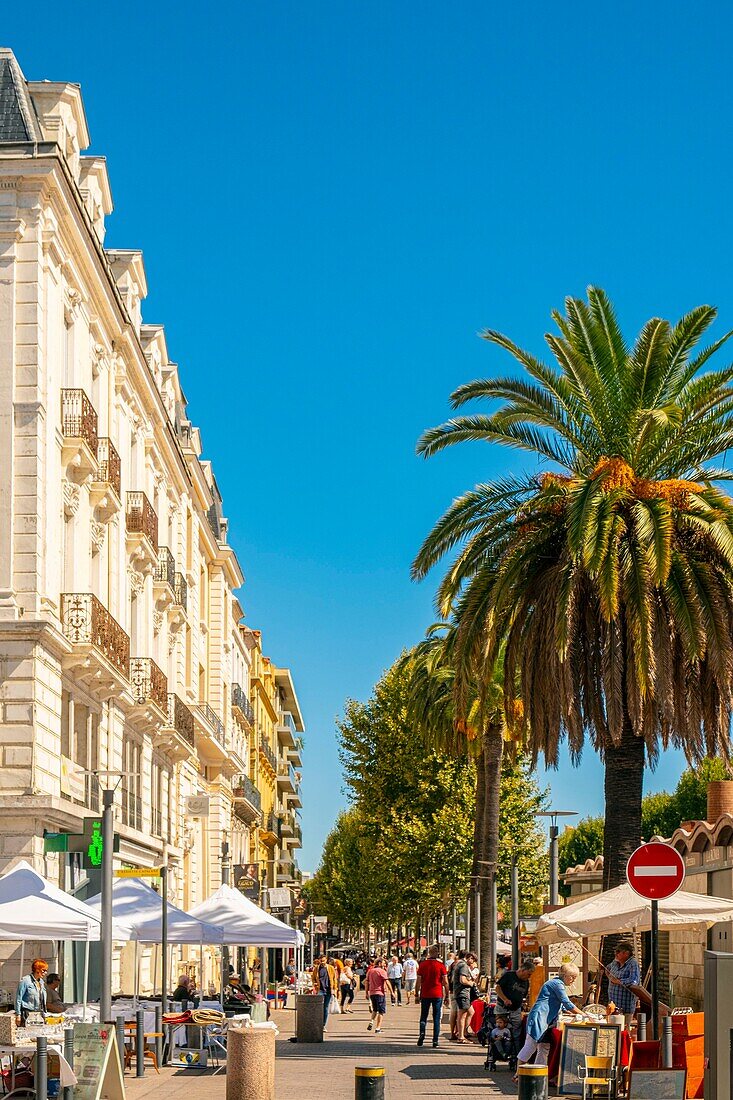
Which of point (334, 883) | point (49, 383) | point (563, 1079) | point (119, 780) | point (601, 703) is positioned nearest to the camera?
point (563, 1079)

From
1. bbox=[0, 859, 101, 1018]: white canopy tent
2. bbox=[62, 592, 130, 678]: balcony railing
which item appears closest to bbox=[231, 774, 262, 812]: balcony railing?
bbox=[62, 592, 130, 678]: balcony railing

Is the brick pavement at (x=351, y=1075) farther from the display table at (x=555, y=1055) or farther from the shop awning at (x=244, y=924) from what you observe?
the shop awning at (x=244, y=924)

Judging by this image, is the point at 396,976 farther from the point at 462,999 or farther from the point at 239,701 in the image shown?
the point at 462,999

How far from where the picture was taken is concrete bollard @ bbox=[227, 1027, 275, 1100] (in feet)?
62.3

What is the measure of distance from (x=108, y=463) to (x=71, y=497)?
2454 millimetres

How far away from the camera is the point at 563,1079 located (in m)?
18.0

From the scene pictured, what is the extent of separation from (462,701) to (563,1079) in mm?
9281

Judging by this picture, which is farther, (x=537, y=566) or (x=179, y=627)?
(x=179, y=627)

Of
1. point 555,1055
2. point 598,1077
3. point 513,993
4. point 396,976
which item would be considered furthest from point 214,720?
point 598,1077

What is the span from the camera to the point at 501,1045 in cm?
2419

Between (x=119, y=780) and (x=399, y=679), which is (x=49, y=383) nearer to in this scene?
(x=119, y=780)

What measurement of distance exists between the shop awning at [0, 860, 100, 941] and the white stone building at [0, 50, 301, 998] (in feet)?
16.1

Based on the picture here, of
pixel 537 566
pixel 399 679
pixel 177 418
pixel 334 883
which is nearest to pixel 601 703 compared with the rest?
pixel 537 566

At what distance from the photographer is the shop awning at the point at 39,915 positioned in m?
20.8
